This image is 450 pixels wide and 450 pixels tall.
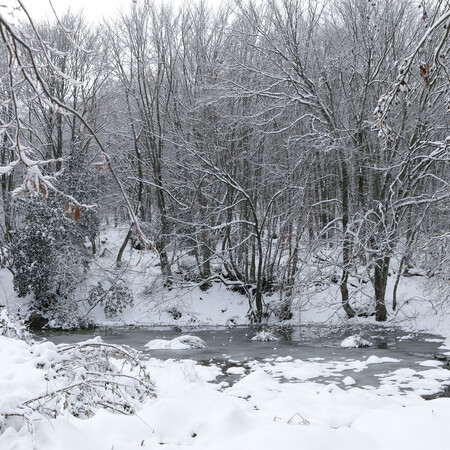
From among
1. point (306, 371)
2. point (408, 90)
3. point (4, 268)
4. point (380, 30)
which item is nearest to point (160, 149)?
point (4, 268)

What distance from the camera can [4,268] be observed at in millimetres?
20562

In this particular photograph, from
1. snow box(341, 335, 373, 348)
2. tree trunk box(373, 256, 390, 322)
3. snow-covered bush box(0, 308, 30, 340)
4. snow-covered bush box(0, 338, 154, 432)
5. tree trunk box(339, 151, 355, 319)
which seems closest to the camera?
snow-covered bush box(0, 338, 154, 432)

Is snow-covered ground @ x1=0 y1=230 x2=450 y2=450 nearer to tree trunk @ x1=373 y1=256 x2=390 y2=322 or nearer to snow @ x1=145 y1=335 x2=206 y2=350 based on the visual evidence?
snow @ x1=145 y1=335 x2=206 y2=350

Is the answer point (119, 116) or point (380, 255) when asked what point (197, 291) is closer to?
point (380, 255)

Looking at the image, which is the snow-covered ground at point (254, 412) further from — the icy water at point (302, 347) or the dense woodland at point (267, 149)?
the dense woodland at point (267, 149)

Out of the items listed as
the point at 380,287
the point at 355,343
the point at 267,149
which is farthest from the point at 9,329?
the point at 267,149

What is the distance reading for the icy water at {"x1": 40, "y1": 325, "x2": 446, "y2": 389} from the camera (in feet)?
28.7

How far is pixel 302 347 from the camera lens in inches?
452

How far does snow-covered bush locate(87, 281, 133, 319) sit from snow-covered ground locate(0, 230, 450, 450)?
9.51m

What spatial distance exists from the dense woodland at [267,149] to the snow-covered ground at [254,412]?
561 centimetres

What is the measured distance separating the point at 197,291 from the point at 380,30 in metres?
12.4

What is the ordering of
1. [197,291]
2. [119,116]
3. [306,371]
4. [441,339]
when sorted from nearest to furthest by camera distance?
[306,371]
[441,339]
[197,291]
[119,116]

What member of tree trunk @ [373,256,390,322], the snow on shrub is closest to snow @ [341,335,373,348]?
the snow on shrub

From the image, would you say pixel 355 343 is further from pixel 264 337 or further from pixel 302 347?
pixel 264 337
